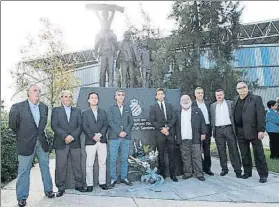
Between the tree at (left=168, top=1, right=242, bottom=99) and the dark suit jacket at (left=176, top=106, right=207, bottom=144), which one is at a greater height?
the tree at (left=168, top=1, right=242, bottom=99)

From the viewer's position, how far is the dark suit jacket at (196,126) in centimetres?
662

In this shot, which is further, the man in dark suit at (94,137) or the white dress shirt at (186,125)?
the white dress shirt at (186,125)

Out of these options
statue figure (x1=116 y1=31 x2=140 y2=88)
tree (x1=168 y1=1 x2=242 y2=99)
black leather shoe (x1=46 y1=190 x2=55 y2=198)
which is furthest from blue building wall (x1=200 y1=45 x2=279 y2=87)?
black leather shoe (x1=46 y1=190 x2=55 y2=198)

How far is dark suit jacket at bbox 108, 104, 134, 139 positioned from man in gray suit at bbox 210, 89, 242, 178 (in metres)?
1.81

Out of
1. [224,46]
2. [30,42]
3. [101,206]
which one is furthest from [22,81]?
[101,206]

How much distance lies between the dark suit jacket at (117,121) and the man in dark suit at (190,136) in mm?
1014

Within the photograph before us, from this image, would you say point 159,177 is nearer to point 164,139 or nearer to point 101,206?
point 164,139

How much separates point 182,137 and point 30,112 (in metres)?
2.96

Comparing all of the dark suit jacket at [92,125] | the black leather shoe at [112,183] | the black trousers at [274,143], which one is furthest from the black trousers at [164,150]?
the black trousers at [274,143]

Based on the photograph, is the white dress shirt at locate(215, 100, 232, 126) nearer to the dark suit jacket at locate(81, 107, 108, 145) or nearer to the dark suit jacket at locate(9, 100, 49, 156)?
the dark suit jacket at locate(81, 107, 108, 145)

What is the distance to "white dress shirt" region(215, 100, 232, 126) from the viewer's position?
6.80 m

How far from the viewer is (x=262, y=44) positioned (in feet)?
101

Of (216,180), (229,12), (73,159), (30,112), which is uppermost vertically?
(229,12)

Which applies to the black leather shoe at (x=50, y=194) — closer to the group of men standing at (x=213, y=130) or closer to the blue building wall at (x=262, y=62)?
the group of men standing at (x=213, y=130)
